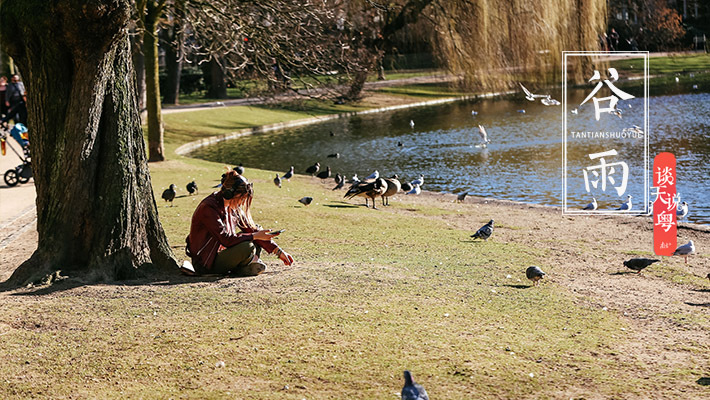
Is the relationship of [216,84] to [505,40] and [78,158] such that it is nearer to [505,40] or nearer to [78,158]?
[505,40]

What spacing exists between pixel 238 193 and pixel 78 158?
178cm

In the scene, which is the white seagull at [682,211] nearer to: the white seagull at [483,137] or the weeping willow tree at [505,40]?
the weeping willow tree at [505,40]

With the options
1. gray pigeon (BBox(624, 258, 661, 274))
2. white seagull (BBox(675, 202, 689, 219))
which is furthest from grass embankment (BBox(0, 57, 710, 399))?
white seagull (BBox(675, 202, 689, 219))

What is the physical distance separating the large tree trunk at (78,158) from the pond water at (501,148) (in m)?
8.75

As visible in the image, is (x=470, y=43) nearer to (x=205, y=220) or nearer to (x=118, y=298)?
(x=205, y=220)

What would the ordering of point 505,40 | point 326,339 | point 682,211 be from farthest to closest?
1. point 682,211
2. point 505,40
3. point 326,339

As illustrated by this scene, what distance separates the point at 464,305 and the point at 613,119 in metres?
28.9

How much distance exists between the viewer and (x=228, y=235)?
27.1ft

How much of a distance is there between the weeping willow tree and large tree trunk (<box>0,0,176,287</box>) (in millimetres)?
5280

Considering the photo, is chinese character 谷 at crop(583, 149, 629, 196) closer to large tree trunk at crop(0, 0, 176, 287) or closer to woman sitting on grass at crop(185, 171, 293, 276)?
woman sitting on grass at crop(185, 171, 293, 276)

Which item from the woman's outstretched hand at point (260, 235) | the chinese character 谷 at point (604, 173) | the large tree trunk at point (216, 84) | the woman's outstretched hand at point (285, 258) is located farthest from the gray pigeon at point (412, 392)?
the large tree trunk at point (216, 84)

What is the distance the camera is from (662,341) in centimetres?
715

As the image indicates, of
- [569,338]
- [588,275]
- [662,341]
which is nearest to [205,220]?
[569,338]

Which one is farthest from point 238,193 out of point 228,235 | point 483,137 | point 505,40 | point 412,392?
point 483,137
